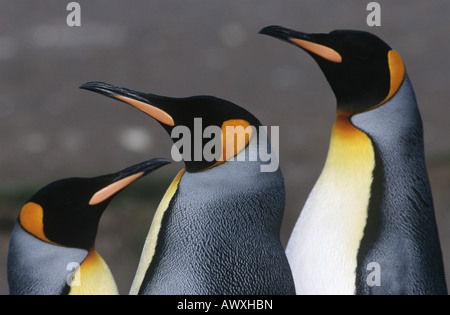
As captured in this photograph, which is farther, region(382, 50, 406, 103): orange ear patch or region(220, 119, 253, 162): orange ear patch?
region(382, 50, 406, 103): orange ear patch

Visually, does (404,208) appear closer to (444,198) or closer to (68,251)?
(68,251)

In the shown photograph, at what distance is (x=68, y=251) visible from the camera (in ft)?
3.89

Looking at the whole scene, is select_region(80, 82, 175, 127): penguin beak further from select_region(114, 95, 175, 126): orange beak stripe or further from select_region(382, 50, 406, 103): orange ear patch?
select_region(382, 50, 406, 103): orange ear patch

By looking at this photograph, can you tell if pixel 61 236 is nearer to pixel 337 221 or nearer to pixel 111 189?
pixel 111 189

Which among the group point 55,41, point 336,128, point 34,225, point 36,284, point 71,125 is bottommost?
point 36,284

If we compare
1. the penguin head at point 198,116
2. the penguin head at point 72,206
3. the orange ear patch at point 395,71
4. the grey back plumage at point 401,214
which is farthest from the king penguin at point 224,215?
the orange ear patch at point 395,71

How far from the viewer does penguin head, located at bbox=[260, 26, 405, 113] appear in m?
1.24

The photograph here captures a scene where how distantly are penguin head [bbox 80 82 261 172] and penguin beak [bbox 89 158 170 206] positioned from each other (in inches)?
3.0

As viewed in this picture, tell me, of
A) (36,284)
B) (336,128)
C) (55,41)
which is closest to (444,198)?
(336,128)

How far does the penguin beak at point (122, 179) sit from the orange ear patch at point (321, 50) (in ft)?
1.15

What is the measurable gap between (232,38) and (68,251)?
2.90m

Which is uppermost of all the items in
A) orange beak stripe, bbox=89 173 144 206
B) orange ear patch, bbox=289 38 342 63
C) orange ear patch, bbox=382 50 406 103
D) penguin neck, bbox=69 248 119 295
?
orange ear patch, bbox=289 38 342 63

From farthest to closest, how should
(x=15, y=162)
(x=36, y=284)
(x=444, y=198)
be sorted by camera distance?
1. (x=15, y=162)
2. (x=444, y=198)
3. (x=36, y=284)

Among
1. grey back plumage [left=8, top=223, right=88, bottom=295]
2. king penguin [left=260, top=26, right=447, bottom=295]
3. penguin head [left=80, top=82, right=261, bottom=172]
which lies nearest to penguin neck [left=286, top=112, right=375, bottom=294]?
king penguin [left=260, top=26, right=447, bottom=295]
